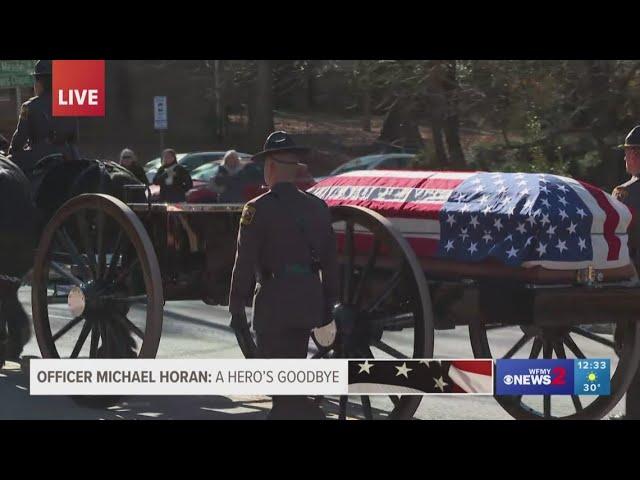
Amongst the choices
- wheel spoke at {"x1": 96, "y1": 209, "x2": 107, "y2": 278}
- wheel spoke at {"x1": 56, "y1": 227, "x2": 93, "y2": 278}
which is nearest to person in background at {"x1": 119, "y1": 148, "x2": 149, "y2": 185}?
wheel spoke at {"x1": 56, "y1": 227, "x2": 93, "y2": 278}

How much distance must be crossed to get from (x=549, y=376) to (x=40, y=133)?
4.18 m

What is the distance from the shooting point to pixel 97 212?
725 centimetres

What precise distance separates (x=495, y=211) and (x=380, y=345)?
2.99ft

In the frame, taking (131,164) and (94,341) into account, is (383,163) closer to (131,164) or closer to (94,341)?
(131,164)

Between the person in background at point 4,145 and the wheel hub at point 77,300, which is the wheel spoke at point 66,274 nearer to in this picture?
the wheel hub at point 77,300

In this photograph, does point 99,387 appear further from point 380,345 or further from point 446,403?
point 446,403

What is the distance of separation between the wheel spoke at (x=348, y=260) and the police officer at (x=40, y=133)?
9.29 feet

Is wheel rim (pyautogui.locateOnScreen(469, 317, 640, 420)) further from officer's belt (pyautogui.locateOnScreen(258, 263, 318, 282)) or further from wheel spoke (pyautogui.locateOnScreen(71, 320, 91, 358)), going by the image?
wheel spoke (pyautogui.locateOnScreen(71, 320, 91, 358))

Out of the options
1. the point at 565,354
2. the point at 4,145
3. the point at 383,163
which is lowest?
the point at 565,354

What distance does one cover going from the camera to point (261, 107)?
31.1m

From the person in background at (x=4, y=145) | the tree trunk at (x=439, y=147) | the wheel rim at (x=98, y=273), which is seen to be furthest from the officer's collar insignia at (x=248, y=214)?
the tree trunk at (x=439, y=147)

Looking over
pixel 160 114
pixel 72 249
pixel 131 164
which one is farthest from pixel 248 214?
pixel 160 114
